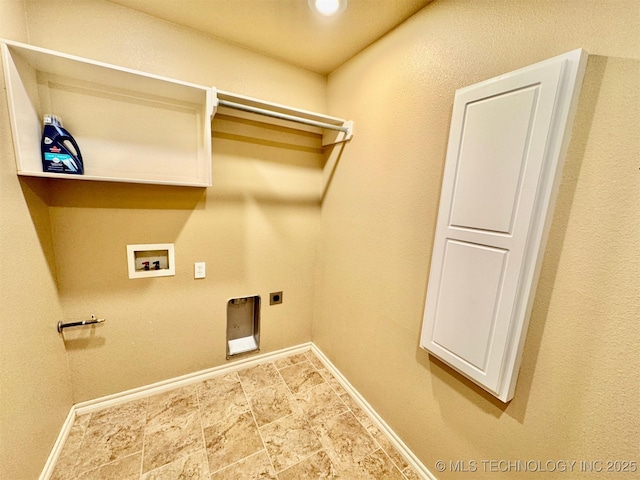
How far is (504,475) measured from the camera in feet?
3.30

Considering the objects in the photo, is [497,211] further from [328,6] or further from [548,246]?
[328,6]

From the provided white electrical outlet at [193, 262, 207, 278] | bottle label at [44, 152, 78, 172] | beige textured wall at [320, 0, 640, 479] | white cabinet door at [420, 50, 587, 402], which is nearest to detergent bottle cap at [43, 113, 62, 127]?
bottle label at [44, 152, 78, 172]

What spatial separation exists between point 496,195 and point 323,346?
1.84 meters

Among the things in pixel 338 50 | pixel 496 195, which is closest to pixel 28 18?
pixel 338 50

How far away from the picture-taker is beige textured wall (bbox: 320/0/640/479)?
2.39ft

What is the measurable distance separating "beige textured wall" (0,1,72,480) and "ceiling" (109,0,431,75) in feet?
2.36

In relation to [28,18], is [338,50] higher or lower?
higher

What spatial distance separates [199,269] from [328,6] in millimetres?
1725

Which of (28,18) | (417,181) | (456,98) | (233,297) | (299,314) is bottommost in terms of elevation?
Result: (299,314)

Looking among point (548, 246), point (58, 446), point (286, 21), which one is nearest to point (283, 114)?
point (286, 21)

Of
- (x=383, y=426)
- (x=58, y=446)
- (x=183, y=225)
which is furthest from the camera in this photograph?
A: (x=183, y=225)

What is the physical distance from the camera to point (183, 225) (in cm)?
170

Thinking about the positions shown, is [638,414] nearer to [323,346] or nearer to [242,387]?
[323,346]

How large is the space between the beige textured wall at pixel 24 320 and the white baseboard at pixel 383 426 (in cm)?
170
